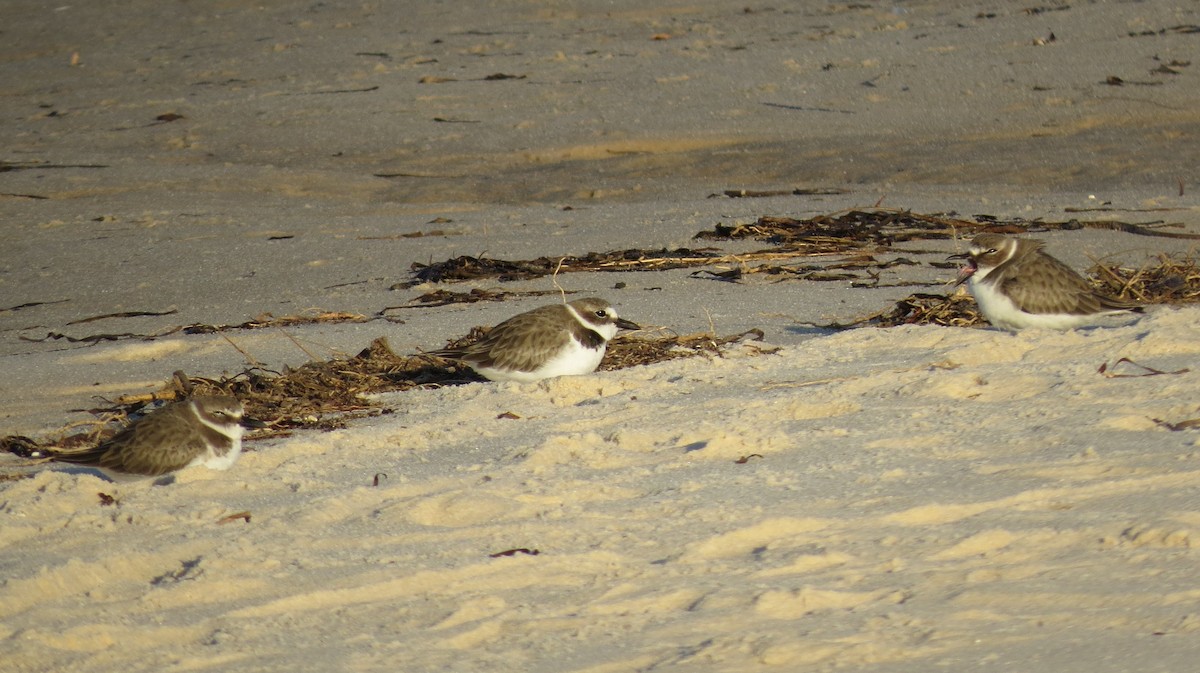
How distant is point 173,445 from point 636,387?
1.84 m

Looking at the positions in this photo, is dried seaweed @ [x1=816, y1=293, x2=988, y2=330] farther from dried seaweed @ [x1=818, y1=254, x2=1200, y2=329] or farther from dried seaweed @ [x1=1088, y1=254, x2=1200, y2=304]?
dried seaweed @ [x1=1088, y1=254, x2=1200, y2=304]

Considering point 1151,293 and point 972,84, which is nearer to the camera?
point 1151,293

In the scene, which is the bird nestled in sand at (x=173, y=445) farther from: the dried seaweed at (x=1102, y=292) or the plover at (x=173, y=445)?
the dried seaweed at (x=1102, y=292)

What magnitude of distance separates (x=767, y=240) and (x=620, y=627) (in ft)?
18.4

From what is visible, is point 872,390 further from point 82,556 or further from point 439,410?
point 82,556

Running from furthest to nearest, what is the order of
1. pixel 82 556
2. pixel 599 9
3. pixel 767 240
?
pixel 599 9 < pixel 767 240 < pixel 82 556

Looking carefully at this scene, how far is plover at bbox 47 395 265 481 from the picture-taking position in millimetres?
5117

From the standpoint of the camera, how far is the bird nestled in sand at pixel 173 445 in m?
5.12

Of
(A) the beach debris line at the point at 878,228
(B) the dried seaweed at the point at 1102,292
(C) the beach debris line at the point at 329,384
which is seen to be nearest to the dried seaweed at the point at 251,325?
(C) the beach debris line at the point at 329,384

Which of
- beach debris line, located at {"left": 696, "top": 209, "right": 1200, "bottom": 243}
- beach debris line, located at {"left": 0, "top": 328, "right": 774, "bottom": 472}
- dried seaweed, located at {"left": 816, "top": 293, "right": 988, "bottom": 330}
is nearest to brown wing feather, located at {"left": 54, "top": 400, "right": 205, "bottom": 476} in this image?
beach debris line, located at {"left": 0, "top": 328, "right": 774, "bottom": 472}

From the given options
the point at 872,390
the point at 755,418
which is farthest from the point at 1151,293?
the point at 755,418

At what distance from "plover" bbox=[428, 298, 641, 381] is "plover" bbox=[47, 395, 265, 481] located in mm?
1296

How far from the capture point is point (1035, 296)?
6246mm

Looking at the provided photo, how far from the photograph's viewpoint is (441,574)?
13.5 feet
